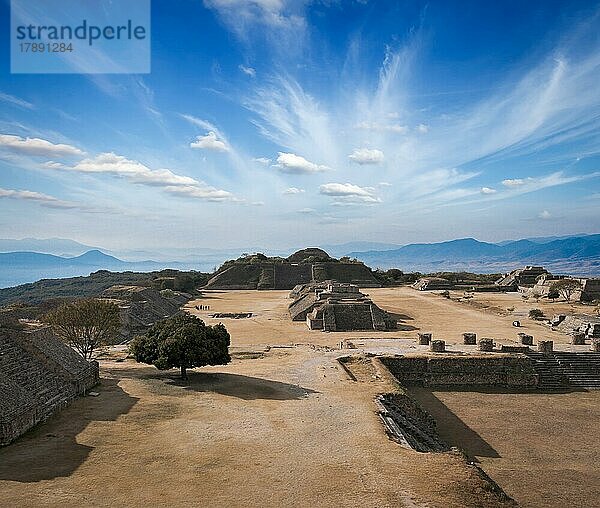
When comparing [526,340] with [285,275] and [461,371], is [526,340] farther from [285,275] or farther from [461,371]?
[285,275]

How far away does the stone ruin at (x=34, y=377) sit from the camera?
15258 mm

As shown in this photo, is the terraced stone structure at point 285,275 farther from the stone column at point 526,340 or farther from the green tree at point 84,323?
the green tree at point 84,323

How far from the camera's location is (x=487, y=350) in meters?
29.3

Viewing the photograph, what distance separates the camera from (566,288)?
2534 inches

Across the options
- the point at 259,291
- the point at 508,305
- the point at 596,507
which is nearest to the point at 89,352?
the point at 596,507

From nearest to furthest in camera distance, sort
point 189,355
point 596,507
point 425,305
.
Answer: point 596,507
point 189,355
point 425,305

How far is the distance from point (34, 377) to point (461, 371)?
19.6 metres

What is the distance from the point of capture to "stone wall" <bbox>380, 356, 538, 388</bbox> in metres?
26.9

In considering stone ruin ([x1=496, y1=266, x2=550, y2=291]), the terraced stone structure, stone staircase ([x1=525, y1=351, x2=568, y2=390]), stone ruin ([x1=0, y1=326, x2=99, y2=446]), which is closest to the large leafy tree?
stone ruin ([x1=0, y1=326, x2=99, y2=446])

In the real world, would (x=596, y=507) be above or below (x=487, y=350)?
below

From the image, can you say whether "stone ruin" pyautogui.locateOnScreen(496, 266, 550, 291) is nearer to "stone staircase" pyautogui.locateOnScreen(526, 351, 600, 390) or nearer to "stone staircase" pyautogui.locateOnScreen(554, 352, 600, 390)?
"stone staircase" pyautogui.locateOnScreen(554, 352, 600, 390)

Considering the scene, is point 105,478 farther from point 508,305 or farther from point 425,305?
point 508,305

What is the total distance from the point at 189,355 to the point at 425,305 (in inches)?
1570

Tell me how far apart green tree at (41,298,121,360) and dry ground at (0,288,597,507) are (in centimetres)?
251
